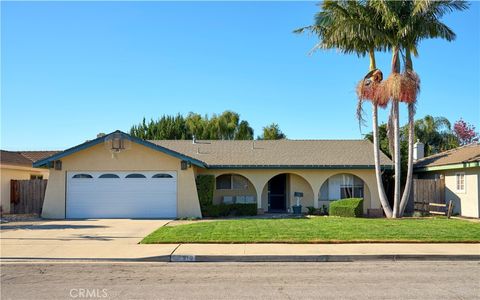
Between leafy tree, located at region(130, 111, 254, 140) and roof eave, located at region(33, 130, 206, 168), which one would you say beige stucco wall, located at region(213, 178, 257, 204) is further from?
leafy tree, located at region(130, 111, 254, 140)

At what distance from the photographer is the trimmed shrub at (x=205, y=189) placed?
2175 cm

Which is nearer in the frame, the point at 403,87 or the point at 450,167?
the point at 403,87

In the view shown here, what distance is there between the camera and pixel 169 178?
2145 cm

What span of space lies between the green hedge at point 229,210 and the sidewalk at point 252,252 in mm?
9212

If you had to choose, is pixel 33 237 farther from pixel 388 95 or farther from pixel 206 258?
pixel 388 95

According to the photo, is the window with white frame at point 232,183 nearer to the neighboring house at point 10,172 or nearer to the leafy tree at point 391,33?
the leafy tree at point 391,33

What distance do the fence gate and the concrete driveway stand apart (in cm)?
1388

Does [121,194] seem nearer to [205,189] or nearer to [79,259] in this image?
[205,189]

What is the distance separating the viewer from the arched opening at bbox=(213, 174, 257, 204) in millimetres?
24312

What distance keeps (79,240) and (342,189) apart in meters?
14.7

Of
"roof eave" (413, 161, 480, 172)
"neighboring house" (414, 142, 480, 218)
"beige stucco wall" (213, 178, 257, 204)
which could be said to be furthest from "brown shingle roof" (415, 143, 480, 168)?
"beige stucco wall" (213, 178, 257, 204)

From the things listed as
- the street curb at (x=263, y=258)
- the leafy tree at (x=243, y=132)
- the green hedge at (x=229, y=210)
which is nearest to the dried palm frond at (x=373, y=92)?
the green hedge at (x=229, y=210)

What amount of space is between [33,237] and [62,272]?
5.56 m

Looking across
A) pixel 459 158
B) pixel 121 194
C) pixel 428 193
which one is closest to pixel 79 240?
pixel 121 194
